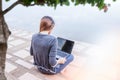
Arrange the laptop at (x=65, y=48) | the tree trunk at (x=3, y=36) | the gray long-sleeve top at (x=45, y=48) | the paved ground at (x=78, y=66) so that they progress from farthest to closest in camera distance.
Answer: the paved ground at (x=78, y=66) < the laptop at (x=65, y=48) < the gray long-sleeve top at (x=45, y=48) < the tree trunk at (x=3, y=36)

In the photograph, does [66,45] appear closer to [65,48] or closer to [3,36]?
[65,48]

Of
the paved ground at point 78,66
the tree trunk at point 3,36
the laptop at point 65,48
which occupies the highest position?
the tree trunk at point 3,36

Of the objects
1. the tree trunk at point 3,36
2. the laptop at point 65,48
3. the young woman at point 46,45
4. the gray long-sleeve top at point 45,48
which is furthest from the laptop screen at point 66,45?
the tree trunk at point 3,36

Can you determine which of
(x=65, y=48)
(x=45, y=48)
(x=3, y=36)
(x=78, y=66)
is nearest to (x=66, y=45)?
(x=65, y=48)

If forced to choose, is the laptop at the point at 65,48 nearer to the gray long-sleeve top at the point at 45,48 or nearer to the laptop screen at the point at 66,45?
the laptop screen at the point at 66,45

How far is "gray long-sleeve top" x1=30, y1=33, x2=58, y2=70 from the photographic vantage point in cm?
345

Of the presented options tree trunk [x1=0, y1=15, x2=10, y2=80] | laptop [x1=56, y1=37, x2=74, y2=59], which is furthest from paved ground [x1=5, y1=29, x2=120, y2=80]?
tree trunk [x1=0, y1=15, x2=10, y2=80]

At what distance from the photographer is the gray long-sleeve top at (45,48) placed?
345 cm

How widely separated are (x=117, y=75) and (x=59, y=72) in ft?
4.09

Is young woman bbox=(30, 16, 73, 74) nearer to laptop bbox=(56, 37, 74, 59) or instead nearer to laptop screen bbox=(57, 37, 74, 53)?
laptop bbox=(56, 37, 74, 59)

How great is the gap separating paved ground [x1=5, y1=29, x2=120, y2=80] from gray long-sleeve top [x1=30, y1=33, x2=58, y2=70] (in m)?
0.55

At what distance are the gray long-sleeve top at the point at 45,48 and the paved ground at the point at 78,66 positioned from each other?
0.55 meters

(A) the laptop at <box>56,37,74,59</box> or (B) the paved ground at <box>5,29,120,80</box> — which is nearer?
(A) the laptop at <box>56,37,74,59</box>

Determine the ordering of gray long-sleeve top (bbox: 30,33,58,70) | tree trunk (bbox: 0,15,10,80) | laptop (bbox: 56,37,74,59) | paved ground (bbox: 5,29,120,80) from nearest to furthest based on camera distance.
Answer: tree trunk (bbox: 0,15,10,80)
gray long-sleeve top (bbox: 30,33,58,70)
laptop (bbox: 56,37,74,59)
paved ground (bbox: 5,29,120,80)
